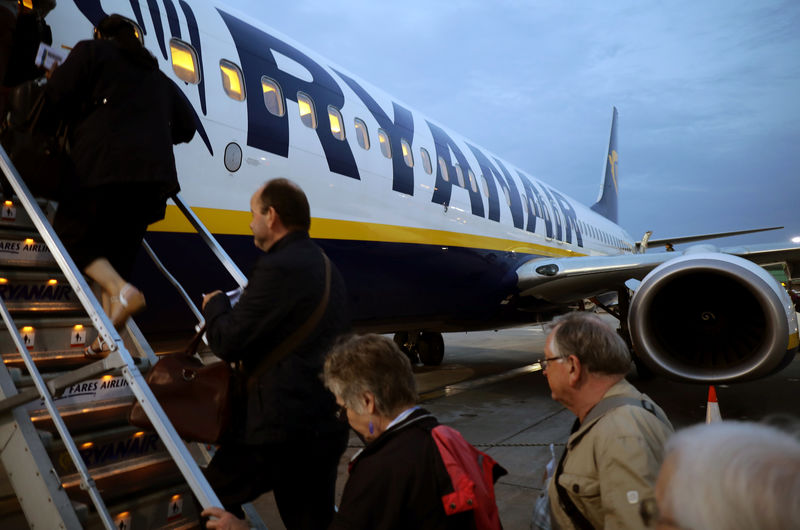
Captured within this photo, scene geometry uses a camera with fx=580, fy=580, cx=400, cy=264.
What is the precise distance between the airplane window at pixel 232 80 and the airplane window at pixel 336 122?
37.7 inches

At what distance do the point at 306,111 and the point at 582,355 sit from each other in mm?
3392

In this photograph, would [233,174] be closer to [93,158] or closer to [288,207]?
[93,158]

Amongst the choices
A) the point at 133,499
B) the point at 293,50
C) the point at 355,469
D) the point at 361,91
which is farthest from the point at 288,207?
the point at 361,91

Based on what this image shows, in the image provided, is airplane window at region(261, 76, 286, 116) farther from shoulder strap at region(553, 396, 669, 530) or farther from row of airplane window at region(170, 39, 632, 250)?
shoulder strap at region(553, 396, 669, 530)

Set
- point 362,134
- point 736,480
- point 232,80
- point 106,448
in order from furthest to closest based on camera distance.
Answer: point 362,134
point 232,80
point 106,448
point 736,480

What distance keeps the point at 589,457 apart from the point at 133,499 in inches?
57.8

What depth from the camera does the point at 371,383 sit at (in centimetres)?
147

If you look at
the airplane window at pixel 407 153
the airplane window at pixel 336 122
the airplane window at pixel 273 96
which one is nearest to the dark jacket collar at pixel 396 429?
the airplane window at pixel 273 96

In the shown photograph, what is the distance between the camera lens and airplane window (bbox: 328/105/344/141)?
15.6 feet

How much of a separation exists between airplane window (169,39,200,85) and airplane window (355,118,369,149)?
1.69 meters

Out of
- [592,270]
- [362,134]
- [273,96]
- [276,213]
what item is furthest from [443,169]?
[276,213]

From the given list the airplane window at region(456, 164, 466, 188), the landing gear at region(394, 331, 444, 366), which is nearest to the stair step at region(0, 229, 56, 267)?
the airplane window at region(456, 164, 466, 188)

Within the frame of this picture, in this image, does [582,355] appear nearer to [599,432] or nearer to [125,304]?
[599,432]

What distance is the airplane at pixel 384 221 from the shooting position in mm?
3527
